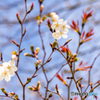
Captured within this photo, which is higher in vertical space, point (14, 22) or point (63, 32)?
point (14, 22)

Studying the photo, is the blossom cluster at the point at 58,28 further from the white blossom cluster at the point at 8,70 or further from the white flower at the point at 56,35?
the white blossom cluster at the point at 8,70

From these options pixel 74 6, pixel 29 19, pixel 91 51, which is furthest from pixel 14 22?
pixel 91 51

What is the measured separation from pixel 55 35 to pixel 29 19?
5.86 ft

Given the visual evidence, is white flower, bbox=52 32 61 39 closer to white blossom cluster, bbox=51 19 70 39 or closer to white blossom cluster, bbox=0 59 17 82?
white blossom cluster, bbox=51 19 70 39

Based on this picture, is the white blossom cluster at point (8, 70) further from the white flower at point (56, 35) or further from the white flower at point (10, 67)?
the white flower at point (56, 35)

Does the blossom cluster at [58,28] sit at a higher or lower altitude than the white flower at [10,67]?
higher

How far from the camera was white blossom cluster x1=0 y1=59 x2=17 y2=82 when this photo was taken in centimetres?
73

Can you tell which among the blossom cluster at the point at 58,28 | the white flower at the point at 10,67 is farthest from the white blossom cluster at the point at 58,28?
the white flower at the point at 10,67

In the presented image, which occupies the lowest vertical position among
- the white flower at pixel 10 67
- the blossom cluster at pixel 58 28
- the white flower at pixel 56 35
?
the white flower at pixel 10 67

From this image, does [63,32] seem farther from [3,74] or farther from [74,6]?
[74,6]

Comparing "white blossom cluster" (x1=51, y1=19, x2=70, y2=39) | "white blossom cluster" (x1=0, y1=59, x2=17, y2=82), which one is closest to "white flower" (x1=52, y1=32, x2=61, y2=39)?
"white blossom cluster" (x1=51, y1=19, x2=70, y2=39)

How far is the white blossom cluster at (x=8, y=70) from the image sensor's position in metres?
0.73

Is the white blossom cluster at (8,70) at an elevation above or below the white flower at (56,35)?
below

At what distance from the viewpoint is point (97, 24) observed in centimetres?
302
